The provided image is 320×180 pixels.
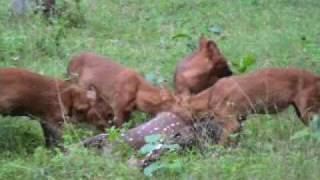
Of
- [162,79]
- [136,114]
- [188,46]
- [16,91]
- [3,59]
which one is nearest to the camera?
[16,91]

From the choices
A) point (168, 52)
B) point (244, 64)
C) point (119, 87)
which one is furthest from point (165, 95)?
point (168, 52)

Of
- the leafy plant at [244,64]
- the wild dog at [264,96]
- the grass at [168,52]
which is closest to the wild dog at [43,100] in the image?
the grass at [168,52]

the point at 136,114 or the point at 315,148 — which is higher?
the point at 315,148

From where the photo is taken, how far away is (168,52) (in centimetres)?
1184

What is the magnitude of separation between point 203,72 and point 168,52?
2.43 m

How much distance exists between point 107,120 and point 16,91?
35.7 inches

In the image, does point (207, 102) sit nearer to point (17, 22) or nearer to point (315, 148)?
point (315, 148)

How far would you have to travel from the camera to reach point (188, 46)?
11492mm

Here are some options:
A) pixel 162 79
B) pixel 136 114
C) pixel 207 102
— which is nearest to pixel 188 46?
pixel 162 79

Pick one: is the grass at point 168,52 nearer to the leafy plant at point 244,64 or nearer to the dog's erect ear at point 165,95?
the dog's erect ear at point 165,95

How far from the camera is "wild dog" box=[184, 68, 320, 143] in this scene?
26.2ft

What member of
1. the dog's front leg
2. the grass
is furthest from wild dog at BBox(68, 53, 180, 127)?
the dog's front leg

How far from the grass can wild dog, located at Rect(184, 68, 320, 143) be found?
0.41 ft

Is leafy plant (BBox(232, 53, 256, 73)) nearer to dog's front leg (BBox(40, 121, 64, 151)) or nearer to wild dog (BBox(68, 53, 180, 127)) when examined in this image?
wild dog (BBox(68, 53, 180, 127))
